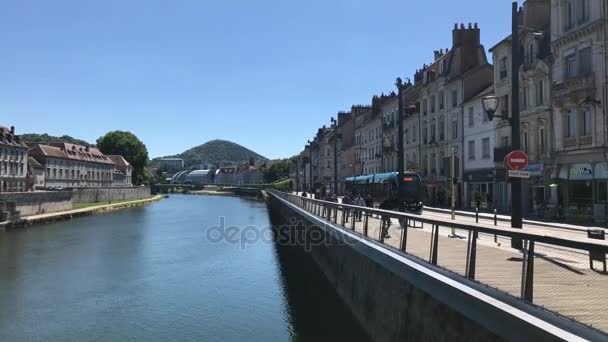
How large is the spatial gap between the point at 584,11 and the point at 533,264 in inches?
971

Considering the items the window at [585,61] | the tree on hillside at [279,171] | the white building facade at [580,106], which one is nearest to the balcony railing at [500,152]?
the white building facade at [580,106]

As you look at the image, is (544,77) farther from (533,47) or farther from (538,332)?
(538,332)

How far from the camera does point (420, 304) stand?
8250mm

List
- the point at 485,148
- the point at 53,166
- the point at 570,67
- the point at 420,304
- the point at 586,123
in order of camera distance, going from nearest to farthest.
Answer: the point at 420,304 < the point at 586,123 < the point at 570,67 < the point at 485,148 < the point at 53,166

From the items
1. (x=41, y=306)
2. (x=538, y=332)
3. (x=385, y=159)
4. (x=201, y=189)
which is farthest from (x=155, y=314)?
(x=201, y=189)

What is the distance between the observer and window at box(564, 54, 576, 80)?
26.7m

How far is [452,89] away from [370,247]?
113 ft

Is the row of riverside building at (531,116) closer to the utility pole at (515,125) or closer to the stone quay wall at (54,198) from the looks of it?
the utility pole at (515,125)

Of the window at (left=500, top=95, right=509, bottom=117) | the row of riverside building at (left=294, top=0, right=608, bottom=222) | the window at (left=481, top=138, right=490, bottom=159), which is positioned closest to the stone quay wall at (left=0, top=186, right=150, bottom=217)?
the row of riverside building at (left=294, top=0, right=608, bottom=222)

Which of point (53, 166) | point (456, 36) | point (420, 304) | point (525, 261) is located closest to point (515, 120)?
point (420, 304)

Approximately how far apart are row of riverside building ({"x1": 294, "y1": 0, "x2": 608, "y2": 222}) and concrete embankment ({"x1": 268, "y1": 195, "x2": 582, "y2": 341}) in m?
7.54

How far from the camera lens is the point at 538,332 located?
4992mm

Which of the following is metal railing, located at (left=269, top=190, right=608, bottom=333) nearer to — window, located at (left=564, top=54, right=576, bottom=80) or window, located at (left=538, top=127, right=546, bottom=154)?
window, located at (left=564, top=54, right=576, bottom=80)

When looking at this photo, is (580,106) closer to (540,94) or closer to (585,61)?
(585,61)
